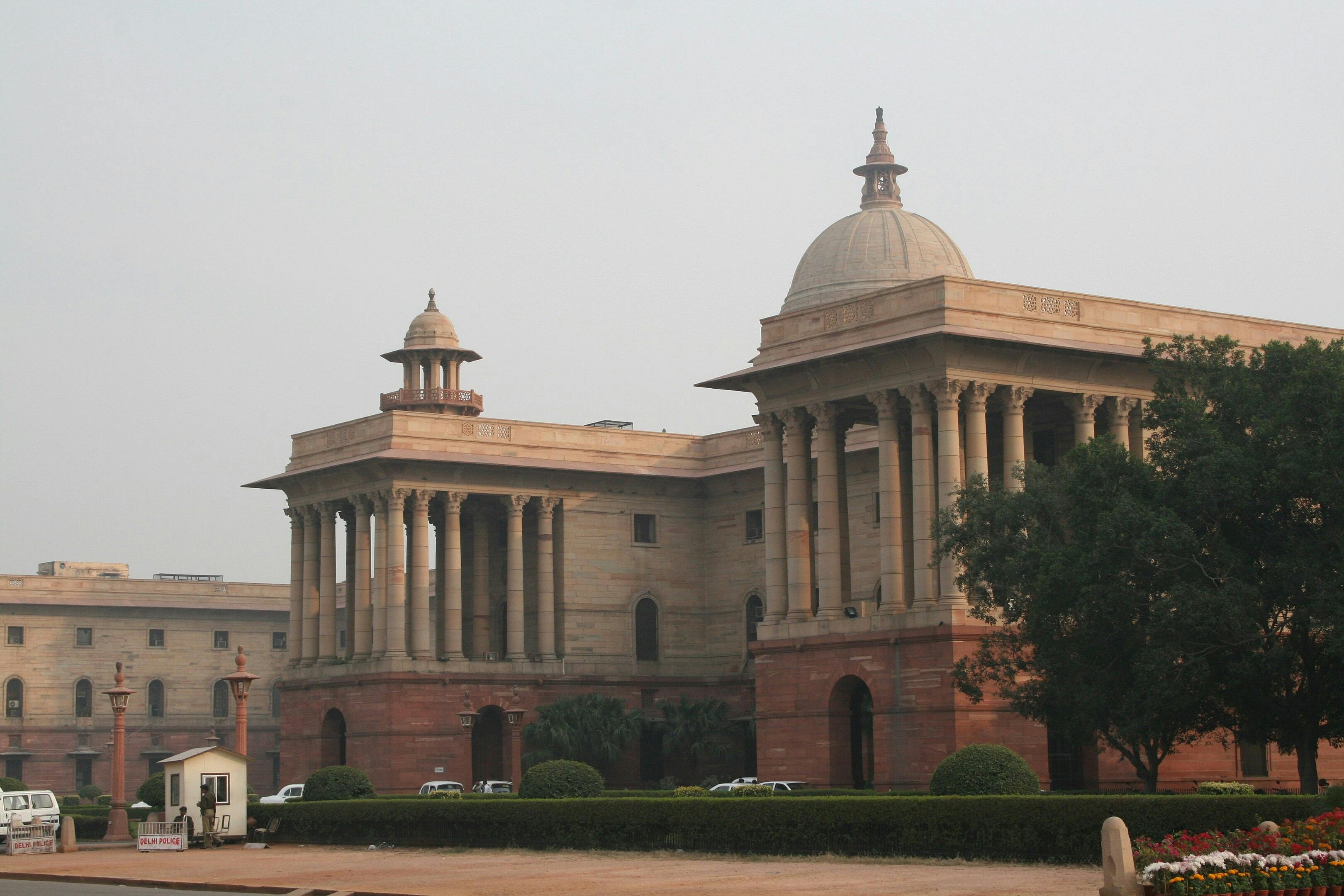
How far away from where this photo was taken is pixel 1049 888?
→ 30.2 meters

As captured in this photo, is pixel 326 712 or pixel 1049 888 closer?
pixel 1049 888

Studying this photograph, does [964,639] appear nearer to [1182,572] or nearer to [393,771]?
[1182,572]

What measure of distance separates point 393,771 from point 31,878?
3315 centimetres

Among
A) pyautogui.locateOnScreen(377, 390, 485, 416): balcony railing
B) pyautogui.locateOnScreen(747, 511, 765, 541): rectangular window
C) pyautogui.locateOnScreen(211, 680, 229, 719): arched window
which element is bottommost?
pyautogui.locateOnScreen(211, 680, 229, 719): arched window

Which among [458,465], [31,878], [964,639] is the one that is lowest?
[31,878]

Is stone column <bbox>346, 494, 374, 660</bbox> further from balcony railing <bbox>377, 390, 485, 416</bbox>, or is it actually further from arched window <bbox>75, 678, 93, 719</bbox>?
arched window <bbox>75, 678, 93, 719</bbox>

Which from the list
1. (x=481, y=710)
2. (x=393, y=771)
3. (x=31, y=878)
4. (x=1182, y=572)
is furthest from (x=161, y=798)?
(x=1182, y=572)

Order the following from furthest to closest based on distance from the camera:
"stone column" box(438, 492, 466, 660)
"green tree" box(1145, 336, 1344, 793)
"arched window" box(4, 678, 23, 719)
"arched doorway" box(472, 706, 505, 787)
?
"arched window" box(4, 678, 23, 719) < "arched doorway" box(472, 706, 505, 787) < "stone column" box(438, 492, 466, 660) < "green tree" box(1145, 336, 1344, 793)

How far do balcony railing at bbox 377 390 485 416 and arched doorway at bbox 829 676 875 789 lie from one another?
2796cm

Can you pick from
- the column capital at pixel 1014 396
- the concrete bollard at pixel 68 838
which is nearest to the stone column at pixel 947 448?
the column capital at pixel 1014 396

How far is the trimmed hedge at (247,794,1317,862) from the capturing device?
34.6 metres

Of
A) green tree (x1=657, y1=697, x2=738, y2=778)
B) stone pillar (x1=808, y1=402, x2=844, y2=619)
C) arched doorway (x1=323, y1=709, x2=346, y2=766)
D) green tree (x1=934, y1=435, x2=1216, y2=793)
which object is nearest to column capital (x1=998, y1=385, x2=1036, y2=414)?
stone pillar (x1=808, y1=402, x2=844, y2=619)

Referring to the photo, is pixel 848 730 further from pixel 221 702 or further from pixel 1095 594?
pixel 221 702

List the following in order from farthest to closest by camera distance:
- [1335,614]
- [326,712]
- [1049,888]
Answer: [326,712] < [1335,614] < [1049,888]
